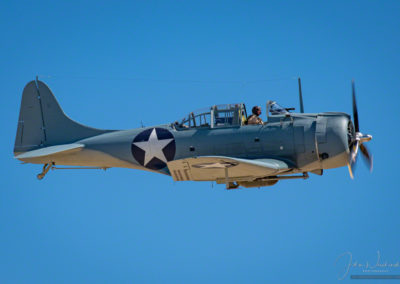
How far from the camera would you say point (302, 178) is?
706 inches

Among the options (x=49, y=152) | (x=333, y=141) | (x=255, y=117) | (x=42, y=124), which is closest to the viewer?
(x=333, y=141)

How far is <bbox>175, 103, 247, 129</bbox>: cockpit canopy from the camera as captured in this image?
58.7 ft

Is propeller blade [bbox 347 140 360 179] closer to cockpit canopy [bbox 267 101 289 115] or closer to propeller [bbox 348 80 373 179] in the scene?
propeller [bbox 348 80 373 179]

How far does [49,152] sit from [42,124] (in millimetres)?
1508

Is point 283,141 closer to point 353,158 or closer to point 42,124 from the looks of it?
point 353,158

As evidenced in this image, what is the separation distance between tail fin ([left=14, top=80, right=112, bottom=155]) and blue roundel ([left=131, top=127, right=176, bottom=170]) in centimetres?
156

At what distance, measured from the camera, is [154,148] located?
18.5 meters

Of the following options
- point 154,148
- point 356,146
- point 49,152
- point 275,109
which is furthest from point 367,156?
point 49,152

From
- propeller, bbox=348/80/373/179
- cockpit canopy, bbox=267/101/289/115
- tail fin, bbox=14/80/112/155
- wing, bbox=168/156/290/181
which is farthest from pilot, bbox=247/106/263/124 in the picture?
tail fin, bbox=14/80/112/155

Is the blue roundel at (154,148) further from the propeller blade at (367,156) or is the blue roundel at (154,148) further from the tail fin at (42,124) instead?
the propeller blade at (367,156)

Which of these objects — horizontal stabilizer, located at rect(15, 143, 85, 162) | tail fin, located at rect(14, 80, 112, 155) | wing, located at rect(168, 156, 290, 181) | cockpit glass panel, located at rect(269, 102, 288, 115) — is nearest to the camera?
wing, located at rect(168, 156, 290, 181)

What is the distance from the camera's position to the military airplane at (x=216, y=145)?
55.2 feet

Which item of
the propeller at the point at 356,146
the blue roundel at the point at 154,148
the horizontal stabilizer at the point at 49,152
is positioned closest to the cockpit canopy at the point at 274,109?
the propeller at the point at 356,146

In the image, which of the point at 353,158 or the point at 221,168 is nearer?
the point at 221,168
